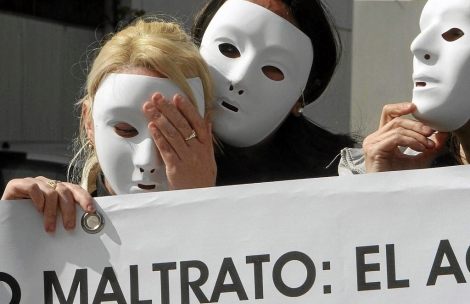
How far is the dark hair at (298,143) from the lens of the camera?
2.26 meters

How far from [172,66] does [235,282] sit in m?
0.48

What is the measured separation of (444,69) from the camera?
6.28 feet

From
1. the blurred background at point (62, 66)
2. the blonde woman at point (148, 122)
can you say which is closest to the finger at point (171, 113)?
the blonde woman at point (148, 122)

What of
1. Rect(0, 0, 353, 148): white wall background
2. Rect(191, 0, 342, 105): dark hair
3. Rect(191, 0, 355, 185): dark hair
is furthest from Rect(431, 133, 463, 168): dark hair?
Rect(0, 0, 353, 148): white wall background

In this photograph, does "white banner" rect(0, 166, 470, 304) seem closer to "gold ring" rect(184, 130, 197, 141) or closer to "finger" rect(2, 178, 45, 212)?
Result: "finger" rect(2, 178, 45, 212)

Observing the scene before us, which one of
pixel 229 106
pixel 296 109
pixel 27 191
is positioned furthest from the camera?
pixel 296 109

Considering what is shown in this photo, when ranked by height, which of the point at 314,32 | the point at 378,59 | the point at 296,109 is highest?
the point at 378,59

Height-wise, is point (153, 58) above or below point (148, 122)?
above

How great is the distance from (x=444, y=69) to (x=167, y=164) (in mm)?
613

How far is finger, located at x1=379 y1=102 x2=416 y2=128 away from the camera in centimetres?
195

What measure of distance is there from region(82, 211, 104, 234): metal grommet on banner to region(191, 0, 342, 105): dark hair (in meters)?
0.61

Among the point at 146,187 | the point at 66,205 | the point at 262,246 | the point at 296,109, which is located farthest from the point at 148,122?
the point at 296,109

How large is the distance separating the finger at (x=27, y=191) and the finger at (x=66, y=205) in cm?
4

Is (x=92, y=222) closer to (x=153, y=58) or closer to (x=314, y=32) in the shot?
(x=153, y=58)
